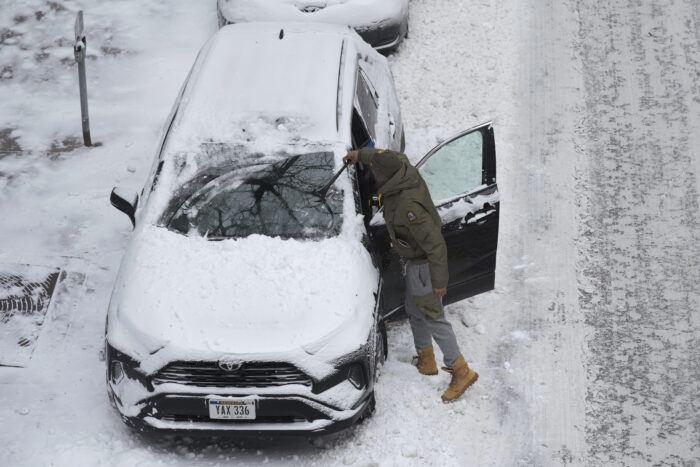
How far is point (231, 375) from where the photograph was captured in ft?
19.6

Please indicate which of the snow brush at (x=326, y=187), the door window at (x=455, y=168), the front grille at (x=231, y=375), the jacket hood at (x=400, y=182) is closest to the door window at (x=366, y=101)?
the door window at (x=455, y=168)

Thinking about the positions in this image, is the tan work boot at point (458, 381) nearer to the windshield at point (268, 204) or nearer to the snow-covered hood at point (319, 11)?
the windshield at point (268, 204)

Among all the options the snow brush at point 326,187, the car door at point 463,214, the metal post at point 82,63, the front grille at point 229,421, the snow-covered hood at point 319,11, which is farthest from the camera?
the snow-covered hood at point 319,11

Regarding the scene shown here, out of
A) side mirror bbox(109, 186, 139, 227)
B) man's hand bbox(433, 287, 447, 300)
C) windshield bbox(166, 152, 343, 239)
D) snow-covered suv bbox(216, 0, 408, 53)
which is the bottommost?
snow-covered suv bbox(216, 0, 408, 53)

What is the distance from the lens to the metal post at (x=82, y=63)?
28.5 feet

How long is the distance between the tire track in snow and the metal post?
455 centimetres

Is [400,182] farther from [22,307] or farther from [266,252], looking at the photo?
[22,307]

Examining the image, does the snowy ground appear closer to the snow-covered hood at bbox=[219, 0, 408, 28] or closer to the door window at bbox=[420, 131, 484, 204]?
the snow-covered hood at bbox=[219, 0, 408, 28]

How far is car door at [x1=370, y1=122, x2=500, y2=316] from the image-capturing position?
689 cm

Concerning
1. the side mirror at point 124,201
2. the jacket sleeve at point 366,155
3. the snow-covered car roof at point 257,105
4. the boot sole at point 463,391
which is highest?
the jacket sleeve at point 366,155

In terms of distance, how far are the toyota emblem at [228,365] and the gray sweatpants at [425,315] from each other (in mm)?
1416

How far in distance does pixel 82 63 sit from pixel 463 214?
3884 millimetres

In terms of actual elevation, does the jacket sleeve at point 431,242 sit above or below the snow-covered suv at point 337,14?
above

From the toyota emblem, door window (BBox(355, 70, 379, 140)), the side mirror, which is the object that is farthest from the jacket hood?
the side mirror
